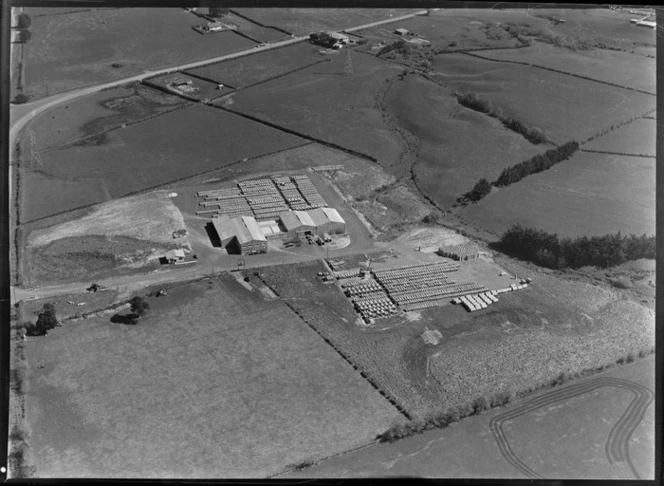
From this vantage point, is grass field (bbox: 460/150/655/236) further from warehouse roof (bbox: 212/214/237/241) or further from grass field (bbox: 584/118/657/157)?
warehouse roof (bbox: 212/214/237/241)

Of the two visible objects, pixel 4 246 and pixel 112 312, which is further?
pixel 112 312

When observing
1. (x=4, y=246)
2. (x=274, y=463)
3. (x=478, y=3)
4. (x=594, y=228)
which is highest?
(x=478, y=3)

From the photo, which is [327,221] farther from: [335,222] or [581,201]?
[581,201]

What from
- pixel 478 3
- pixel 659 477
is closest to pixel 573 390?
pixel 659 477

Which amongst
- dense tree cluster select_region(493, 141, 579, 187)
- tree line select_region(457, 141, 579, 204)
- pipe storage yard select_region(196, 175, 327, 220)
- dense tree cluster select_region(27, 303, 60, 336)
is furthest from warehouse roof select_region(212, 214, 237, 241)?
dense tree cluster select_region(493, 141, 579, 187)

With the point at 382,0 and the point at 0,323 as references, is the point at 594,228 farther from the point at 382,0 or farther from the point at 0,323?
the point at 0,323

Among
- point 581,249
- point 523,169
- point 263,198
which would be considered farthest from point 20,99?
point 581,249
